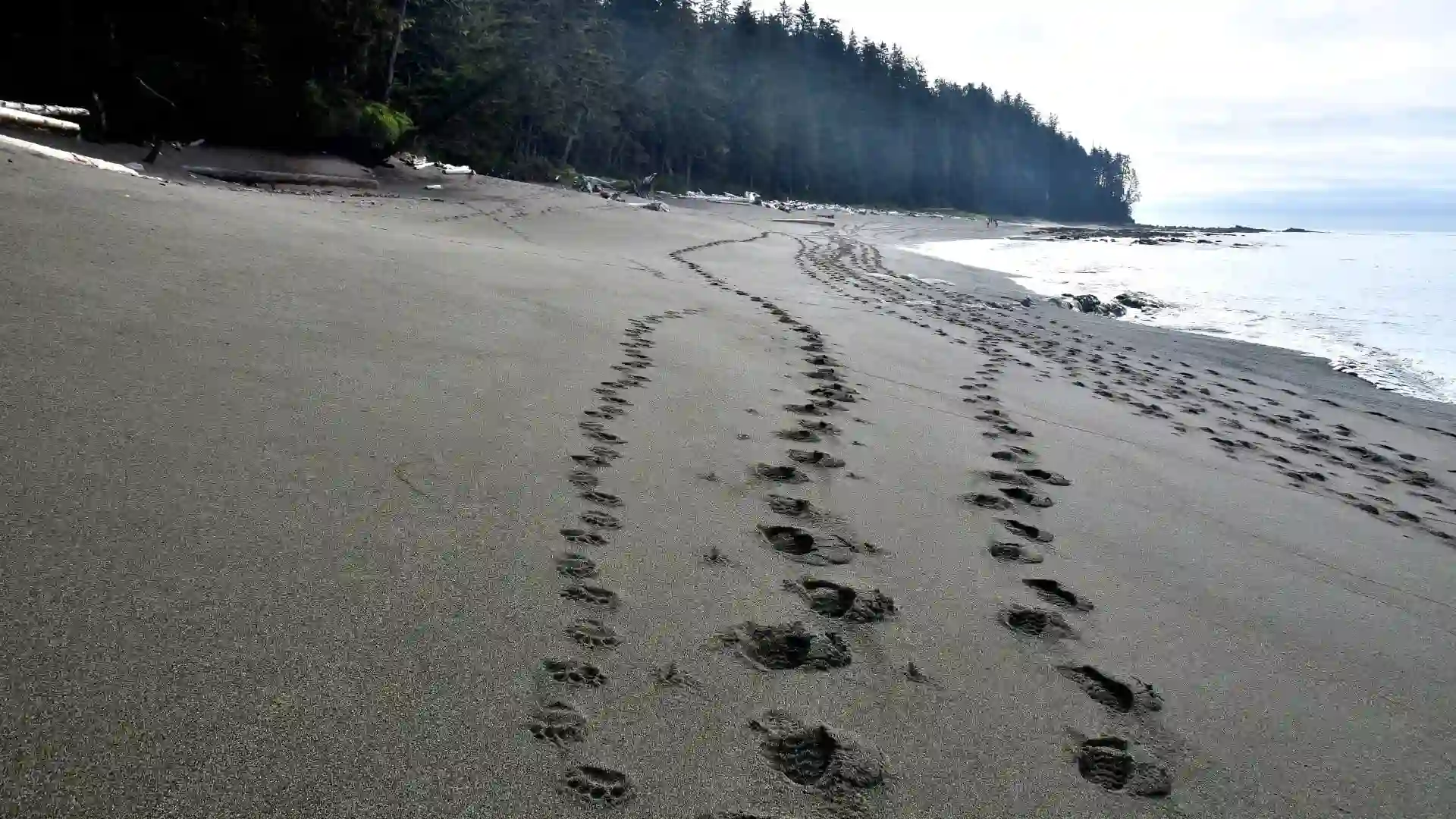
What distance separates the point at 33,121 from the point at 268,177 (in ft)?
13.5

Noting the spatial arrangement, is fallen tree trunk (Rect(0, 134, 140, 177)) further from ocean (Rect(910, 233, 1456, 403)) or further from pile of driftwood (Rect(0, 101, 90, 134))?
ocean (Rect(910, 233, 1456, 403))

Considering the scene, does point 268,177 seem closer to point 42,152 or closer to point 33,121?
point 33,121

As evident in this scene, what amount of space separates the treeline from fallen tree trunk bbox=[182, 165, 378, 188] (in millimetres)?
1728

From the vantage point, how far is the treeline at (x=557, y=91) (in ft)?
47.8

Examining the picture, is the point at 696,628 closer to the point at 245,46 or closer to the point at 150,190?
the point at 150,190

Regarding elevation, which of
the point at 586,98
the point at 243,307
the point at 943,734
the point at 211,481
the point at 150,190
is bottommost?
the point at 943,734

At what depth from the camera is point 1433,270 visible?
Result: 27.6 meters

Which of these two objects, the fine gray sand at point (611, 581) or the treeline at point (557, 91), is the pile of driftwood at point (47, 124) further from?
the fine gray sand at point (611, 581)

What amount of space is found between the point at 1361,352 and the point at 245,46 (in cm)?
1912

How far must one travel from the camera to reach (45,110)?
10.9 meters

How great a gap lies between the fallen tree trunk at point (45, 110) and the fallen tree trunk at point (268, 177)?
1.53m

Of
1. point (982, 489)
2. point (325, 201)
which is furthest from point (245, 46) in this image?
point (982, 489)

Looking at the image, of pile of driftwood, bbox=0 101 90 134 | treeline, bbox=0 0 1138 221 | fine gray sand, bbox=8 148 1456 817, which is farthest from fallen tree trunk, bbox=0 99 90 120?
fine gray sand, bbox=8 148 1456 817

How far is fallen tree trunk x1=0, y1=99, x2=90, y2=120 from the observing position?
32.4 feet
